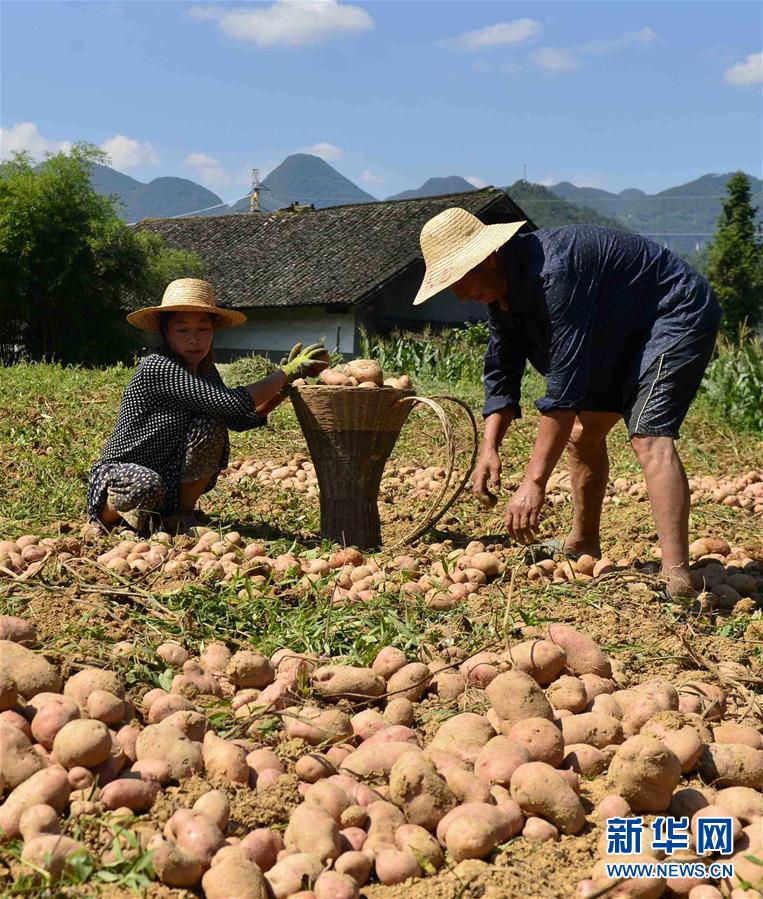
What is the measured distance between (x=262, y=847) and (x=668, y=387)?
2.05m

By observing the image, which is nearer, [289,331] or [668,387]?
[668,387]

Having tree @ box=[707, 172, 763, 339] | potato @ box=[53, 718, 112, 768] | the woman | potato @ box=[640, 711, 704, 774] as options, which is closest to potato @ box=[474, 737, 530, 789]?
potato @ box=[640, 711, 704, 774]

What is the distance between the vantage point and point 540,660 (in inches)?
88.9

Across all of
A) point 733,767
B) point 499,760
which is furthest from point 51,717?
point 733,767

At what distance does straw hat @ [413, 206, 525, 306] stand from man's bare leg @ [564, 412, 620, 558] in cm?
77

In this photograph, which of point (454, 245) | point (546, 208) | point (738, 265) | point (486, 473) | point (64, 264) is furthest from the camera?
point (546, 208)

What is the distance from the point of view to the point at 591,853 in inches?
66.6

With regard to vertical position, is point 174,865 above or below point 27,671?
below

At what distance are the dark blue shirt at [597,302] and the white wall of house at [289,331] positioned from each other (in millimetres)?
14728

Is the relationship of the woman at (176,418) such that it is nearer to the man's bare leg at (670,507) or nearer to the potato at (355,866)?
the man's bare leg at (670,507)

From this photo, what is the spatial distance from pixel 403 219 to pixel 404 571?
1774 centimetres

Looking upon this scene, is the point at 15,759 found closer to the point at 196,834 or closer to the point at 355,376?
the point at 196,834

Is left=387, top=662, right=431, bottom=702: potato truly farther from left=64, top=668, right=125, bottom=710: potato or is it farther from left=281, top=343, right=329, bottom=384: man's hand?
left=281, top=343, right=329, bottom=384: man's hand

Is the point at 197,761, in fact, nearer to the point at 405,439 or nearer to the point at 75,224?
the point at 405,439
